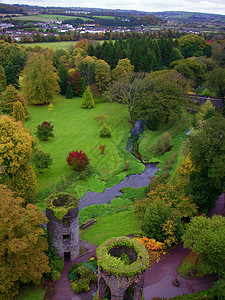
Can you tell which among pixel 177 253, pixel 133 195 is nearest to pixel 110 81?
pixel 133 195

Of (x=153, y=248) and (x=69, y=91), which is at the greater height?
(x=69, y=91)

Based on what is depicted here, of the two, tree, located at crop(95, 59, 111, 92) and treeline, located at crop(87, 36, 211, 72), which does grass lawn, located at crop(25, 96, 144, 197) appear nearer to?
tree, located at crop(95, 59, 111, 92)

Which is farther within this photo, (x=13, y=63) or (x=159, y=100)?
(x=13, y=63)

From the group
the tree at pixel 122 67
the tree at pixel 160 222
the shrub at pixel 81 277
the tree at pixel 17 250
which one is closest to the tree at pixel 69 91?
the tree at pixel 122 67

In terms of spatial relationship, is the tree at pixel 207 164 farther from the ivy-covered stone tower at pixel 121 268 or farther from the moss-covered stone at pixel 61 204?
the moss-covered stone at pixel 61 204

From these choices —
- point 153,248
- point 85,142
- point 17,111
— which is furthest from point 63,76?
point 153,248

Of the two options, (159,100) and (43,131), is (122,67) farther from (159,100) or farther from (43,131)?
(43,131)
